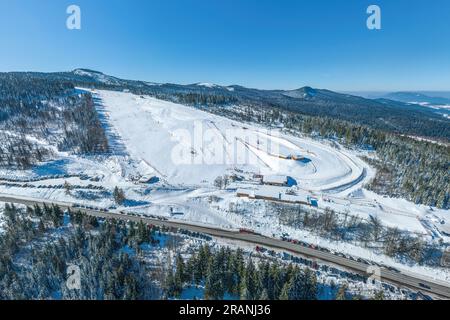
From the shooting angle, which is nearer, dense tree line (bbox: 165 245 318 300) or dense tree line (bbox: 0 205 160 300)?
dense tree line (bbox: 165 245 318 300)

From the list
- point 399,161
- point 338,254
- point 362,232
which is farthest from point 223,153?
point 399,161

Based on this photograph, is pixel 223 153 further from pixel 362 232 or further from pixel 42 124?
pixel 42 124

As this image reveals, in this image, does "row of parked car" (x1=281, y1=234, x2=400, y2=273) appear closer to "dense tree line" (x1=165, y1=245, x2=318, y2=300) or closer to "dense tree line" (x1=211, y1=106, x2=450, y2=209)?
"dense tree line" (x1=165, y1=245, x2=318, y2=300)

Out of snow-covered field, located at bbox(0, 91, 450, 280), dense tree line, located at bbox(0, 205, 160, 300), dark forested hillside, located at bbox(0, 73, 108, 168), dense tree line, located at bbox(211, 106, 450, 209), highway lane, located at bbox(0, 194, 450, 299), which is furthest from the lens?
dark forested hillside, located at bbox(0, 73, 108, 168)

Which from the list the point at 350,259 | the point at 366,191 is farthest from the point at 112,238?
the point at 366,191

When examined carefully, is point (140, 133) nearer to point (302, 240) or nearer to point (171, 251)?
point (171, 251)

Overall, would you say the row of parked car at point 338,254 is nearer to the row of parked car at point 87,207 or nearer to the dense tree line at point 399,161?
the dense tree line at point 399,161

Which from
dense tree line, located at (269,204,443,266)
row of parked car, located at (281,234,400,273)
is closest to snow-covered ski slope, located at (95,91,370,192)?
dense tree line, located at (269,204,443,266)

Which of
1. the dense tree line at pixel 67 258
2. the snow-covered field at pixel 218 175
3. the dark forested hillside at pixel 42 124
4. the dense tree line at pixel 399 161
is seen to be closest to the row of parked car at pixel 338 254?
the snow-covered field at pixel 218 175
